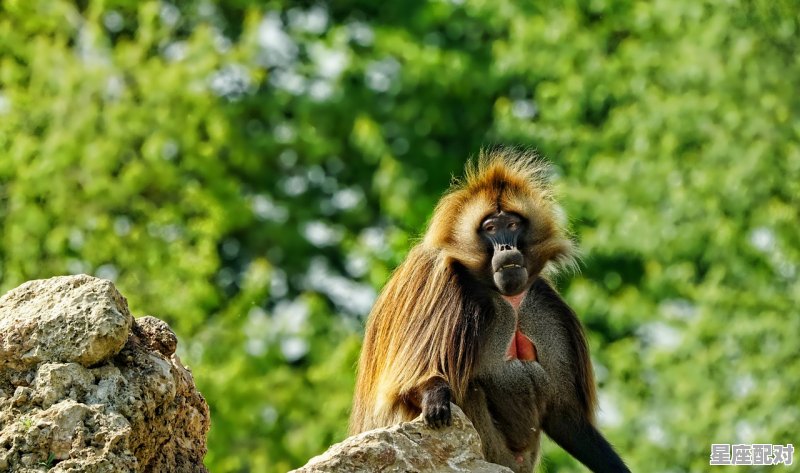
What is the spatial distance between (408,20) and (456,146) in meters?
2.54

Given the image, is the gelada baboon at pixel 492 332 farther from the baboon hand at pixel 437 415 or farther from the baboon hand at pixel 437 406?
the baboon hand at pixel 437 415

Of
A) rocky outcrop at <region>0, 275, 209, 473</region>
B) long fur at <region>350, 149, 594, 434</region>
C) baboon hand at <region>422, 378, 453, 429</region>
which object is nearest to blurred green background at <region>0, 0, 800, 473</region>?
long fur at <region>350, 149, 594, 434</region>

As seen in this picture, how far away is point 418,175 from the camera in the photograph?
2152 centimetres

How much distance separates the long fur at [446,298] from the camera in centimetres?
814

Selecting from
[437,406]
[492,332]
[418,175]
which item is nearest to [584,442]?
[492,332]

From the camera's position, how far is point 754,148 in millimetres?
17875

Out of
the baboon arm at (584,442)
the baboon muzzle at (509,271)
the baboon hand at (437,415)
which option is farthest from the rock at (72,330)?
the baboon arm at (584,442)

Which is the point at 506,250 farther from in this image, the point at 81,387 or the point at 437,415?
the point at 81,387

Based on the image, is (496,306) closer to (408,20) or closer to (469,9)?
(469,9)

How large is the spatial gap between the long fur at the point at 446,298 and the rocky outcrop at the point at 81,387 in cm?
173

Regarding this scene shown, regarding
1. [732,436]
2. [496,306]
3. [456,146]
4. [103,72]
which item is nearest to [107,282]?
[496,306]

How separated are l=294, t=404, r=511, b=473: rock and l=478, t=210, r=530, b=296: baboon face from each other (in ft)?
3.19

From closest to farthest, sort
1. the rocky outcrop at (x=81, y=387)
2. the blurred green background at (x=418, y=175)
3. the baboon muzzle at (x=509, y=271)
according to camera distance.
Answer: the rocky outcrop at (x=81, y=387), the baboon muzzle at (x=509, y=271), the blurred green background at (x=418, y=175)

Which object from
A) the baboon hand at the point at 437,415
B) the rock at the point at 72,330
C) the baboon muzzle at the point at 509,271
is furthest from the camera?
the baboon muzzle at the point at 509,271
